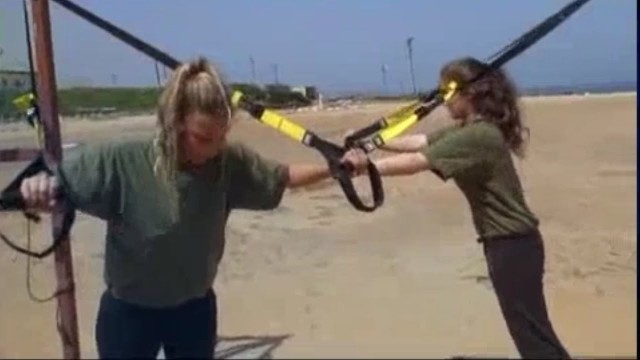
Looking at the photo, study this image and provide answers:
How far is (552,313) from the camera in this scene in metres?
6.94

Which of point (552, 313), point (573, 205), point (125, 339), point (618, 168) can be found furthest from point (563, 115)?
point (125, 339)

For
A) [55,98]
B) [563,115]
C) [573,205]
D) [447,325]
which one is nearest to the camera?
[55,98]

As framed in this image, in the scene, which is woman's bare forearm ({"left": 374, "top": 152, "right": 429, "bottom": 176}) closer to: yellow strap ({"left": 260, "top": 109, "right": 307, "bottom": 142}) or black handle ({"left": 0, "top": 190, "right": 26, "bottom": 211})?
yellow strap ({"left": 260, "top": 109, "right": 307, "bottom": 142})

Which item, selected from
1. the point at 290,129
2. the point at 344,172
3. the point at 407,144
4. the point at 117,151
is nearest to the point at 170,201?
the point at 117,151

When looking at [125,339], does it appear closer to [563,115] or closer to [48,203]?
[48,203]

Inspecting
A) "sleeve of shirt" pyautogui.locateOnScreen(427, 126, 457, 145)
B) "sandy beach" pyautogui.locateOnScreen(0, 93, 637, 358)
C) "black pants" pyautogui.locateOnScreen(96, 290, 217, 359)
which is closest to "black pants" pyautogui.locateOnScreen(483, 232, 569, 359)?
"sandy beach" pyautogui.locateOnScreen(0, 93, 637, 358)

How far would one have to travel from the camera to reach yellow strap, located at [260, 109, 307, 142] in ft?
14.4

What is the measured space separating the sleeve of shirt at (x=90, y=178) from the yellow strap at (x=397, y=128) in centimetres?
145

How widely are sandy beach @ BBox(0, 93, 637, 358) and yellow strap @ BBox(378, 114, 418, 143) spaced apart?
0.21 m

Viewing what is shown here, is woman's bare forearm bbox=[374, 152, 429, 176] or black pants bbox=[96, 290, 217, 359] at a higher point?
woman's bare forearm bbox=[374, 152, 429, 176]

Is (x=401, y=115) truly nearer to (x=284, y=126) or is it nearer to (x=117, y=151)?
(x=284, y=126)

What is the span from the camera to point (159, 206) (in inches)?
132

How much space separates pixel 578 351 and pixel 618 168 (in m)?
15.0

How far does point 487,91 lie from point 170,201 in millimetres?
1646
